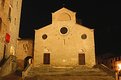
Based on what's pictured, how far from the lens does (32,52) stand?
31906mm

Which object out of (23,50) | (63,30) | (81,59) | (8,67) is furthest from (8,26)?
(81,59)

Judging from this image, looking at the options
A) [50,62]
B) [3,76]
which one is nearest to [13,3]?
[50,62]

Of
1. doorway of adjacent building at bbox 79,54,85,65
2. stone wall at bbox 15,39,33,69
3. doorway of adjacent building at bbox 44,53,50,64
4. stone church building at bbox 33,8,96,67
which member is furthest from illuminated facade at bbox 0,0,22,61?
doorway of adjacent building at bbox 79,54,85,65

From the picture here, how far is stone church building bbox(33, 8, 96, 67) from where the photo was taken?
30281 millimetres

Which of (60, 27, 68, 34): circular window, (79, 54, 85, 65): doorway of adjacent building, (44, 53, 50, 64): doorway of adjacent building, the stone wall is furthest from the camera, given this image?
the stone wall

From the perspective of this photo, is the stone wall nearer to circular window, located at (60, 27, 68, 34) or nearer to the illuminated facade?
the illuminated facade

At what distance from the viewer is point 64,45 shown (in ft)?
101

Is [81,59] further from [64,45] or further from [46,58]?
[46,58]

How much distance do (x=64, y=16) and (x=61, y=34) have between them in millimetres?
3027

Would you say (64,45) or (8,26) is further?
(64,45)

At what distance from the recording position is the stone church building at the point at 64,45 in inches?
1192

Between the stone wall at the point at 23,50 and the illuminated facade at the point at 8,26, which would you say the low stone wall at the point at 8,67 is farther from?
the stone wall at the point at 23,50

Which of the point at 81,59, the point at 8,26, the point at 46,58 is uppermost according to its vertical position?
the point at 8,26

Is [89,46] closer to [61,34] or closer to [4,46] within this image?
[61,34]
